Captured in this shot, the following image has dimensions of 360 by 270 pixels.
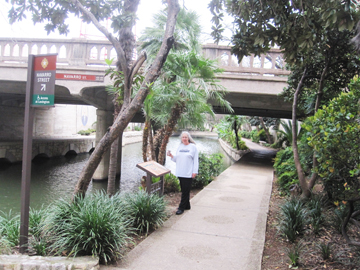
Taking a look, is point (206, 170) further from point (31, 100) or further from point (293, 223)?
point (31, 100)

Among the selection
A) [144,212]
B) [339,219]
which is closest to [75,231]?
[144,212]

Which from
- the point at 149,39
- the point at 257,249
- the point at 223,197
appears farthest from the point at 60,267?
the point at 149,39

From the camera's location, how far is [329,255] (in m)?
4.08

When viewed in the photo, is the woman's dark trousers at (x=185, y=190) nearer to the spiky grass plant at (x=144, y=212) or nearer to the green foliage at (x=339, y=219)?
the spiky grass plant at (x=144, y=212)

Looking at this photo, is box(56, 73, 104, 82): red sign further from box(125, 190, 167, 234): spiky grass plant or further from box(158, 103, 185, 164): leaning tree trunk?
box(125, 190, 167, 234): spiky grass plant

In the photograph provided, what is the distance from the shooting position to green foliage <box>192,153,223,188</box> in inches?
413

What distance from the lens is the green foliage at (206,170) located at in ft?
34.4

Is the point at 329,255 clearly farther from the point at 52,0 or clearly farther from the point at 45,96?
the point at 52,0

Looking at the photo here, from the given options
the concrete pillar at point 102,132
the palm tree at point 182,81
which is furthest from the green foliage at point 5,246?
the concrete pillar at point 102,132

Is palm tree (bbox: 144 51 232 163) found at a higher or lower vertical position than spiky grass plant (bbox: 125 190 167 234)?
higher

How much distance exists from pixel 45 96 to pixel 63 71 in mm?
9306

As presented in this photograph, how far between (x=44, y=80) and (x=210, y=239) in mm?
3256

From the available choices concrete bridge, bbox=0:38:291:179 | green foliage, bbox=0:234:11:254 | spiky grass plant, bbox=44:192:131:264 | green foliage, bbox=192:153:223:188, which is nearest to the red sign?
concrete bridge, bbox=0:38:291:179

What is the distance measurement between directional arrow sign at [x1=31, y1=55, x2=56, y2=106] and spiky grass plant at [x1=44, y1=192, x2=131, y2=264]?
1510 mm
